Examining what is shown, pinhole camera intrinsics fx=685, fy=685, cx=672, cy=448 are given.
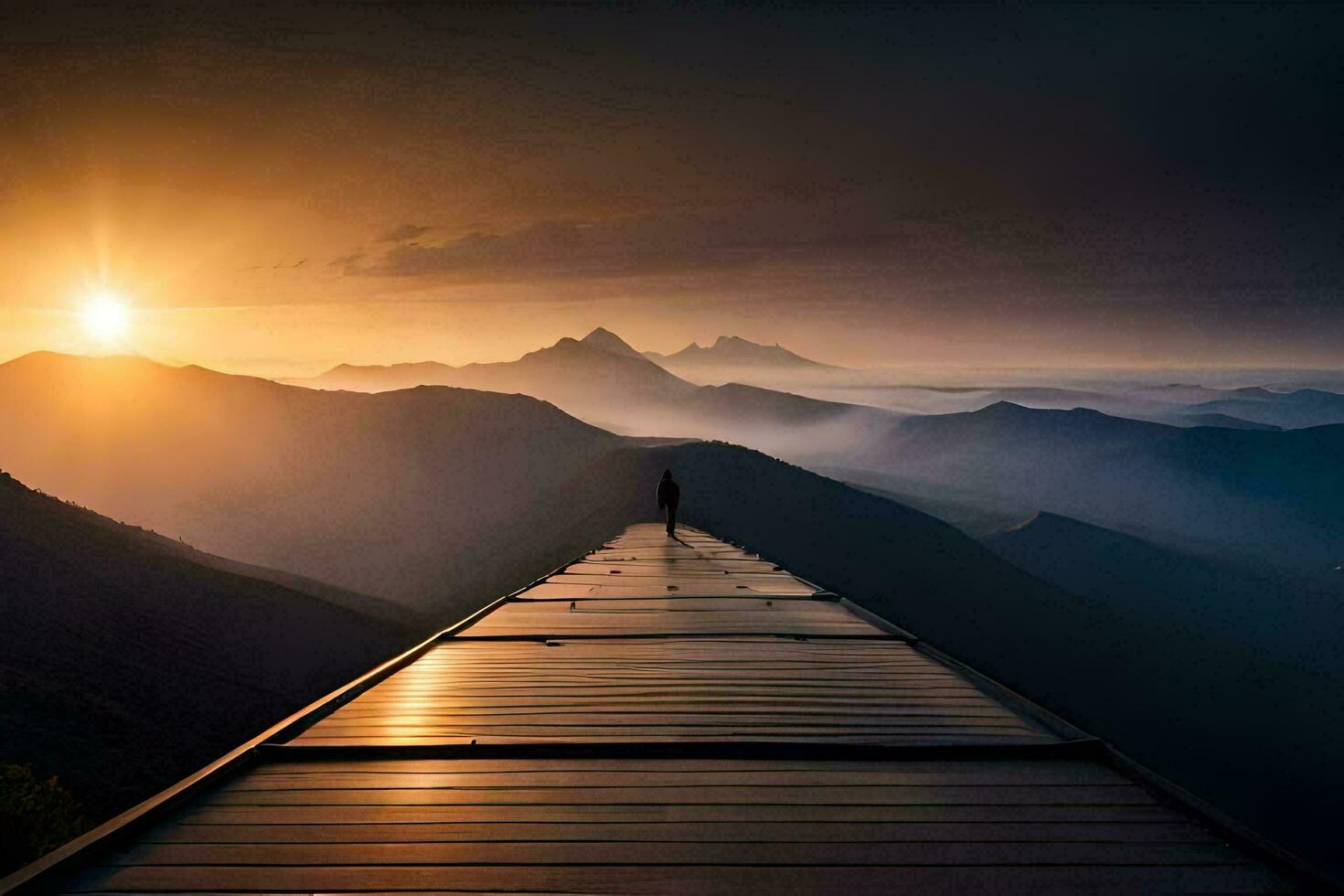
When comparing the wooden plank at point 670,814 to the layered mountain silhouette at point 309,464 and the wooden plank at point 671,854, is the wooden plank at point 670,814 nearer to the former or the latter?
the wooden plank at point 671,854

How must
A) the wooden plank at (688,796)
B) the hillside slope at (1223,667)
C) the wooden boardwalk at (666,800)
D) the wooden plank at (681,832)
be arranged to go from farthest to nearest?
the hillside slope at (1223,667), the wooden plank at (688,796), the wooden plank at (681,832), the wooden boardwalk at (666,800)

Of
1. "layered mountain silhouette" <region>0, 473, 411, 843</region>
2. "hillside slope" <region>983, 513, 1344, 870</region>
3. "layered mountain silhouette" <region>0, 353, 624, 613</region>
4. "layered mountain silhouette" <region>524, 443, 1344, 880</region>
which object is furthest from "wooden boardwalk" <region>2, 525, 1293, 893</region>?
"hillside slope" <region>983, 513, 1344, 870</region>

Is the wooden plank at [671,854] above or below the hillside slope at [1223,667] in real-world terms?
above

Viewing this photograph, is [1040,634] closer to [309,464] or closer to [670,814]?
[670,814]

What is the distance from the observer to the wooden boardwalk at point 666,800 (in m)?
3.06

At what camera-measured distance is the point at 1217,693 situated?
58.8 meters

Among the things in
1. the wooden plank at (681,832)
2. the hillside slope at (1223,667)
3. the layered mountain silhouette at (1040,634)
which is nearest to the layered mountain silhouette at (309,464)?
the layered mountain silhouette at (1040,634)

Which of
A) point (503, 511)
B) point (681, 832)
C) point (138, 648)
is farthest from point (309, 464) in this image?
point (681, 832)

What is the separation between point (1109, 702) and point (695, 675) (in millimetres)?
58571


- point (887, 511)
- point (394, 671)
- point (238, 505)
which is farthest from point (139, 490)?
point (394, 671)

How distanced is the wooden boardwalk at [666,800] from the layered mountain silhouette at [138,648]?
19344mm

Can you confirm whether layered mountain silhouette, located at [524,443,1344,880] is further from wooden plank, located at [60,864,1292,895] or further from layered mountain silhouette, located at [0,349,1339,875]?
wooden plank, located at [60,864,1292,895]

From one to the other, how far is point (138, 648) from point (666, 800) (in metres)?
30.2

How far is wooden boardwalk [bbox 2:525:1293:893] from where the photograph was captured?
3062mm
